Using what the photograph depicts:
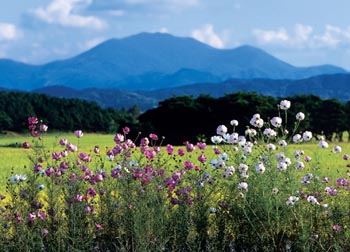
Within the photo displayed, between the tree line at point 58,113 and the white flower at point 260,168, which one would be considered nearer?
the white flower at point 260,168

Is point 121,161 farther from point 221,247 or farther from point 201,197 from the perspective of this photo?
point 221,247

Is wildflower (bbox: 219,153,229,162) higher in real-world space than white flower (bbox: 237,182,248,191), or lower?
higher

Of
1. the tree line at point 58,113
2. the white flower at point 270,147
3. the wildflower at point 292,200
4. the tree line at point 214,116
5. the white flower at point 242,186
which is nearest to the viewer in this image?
the wildflower at point 292,200

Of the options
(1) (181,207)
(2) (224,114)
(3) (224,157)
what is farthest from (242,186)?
(2) (224,114)

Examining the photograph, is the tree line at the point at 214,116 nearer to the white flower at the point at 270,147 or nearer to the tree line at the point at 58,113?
the tree line at the point at 58,113

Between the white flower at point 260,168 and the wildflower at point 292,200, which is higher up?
the white flower at point 260,168

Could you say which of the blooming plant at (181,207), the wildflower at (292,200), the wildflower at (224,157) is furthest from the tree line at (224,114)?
the wildflower at (292,200)

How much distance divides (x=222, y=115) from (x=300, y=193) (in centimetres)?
6023

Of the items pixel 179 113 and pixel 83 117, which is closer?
pixel 179 113

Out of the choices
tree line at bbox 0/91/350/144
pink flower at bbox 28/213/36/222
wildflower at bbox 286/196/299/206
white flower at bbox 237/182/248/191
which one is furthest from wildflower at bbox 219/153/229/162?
tree line at bbox 0/91/350/144

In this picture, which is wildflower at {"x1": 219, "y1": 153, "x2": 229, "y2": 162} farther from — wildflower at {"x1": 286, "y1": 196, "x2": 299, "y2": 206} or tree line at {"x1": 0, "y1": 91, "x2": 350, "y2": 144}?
tree line at {"x1": 0, "y1": 91, "x2": 350, "y2": 144}

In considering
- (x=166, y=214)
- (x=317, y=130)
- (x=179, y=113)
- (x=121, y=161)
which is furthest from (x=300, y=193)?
(x=317, y=130)

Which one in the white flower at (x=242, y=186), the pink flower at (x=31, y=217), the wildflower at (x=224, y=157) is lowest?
the pink flower at (x=31, y=217)

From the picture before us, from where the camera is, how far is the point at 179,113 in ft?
223
